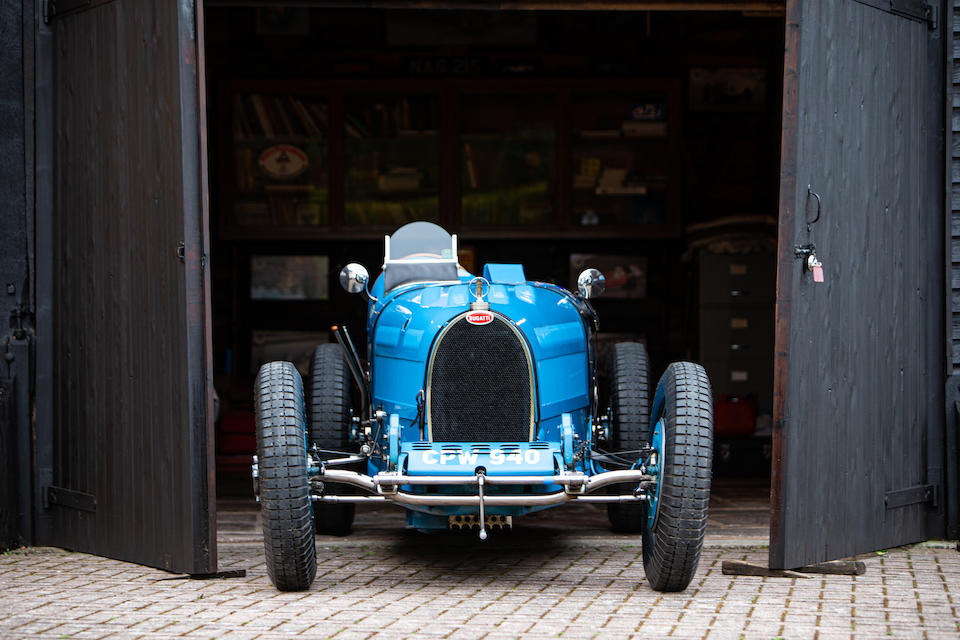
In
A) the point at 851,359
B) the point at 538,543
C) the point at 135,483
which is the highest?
the point at 851,359

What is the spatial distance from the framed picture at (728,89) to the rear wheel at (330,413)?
197 inches

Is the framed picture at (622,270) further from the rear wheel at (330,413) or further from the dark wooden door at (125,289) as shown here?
the dark wooden door at (125,289)

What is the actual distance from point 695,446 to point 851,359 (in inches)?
50.0

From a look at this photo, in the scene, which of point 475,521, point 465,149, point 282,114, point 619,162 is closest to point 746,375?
point 619,162

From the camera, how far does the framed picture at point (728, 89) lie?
33.3 ft

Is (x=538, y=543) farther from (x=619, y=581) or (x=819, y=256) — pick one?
(x=819, y=256)

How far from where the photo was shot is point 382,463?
5.57 metres

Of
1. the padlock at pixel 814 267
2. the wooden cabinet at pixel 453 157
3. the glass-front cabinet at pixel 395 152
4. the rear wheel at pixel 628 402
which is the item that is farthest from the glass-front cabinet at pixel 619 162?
the padlock at pixel 814 267

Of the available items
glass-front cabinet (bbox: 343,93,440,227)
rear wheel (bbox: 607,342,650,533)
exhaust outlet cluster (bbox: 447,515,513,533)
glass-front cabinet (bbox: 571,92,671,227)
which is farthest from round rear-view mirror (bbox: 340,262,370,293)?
glass-front cabinet (bbox: 571,92,671,227)

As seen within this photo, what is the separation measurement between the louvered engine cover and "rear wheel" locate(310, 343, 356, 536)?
0.84m

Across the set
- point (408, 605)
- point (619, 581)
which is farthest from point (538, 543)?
point (408, 605)

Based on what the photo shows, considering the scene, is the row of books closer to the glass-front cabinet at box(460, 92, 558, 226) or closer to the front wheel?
the glass-front cabinet at box(460, 92, 558, 226)

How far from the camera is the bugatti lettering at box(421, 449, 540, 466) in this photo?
4.99 metres

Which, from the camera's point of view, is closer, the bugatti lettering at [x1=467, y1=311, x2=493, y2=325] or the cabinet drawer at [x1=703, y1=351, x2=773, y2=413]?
the bugatti lettering at [x1=467, y1=311, x2=493, y2=325]
